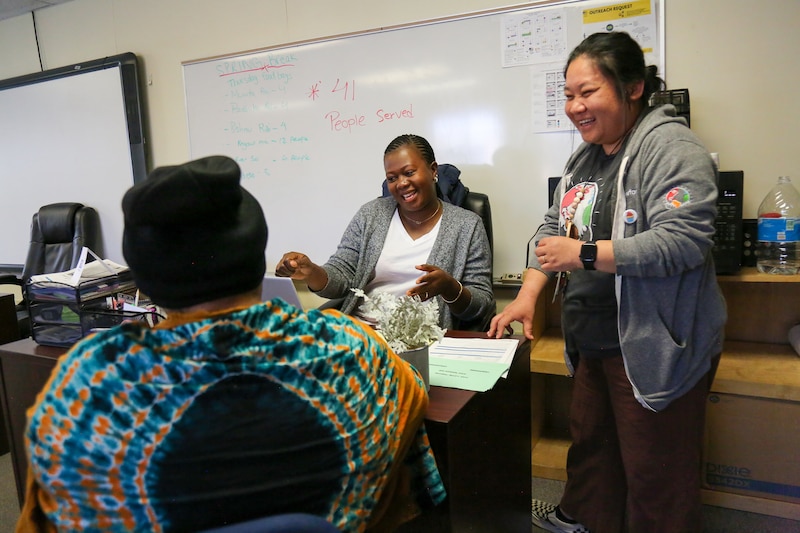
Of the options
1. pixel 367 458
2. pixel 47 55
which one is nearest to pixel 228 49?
pixel 47 55

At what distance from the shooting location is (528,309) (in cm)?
147

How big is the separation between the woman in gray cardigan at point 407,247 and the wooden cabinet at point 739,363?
451 millimetres

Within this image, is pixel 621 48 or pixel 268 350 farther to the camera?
pixel 621 48

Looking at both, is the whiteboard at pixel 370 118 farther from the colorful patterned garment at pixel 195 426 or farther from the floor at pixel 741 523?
the colorful patterned garment at pixel 195 426

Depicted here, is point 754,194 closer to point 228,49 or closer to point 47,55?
point 228,49

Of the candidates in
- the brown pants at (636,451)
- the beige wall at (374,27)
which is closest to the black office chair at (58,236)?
the beige wall at (374,27)

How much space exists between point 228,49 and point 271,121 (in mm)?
474

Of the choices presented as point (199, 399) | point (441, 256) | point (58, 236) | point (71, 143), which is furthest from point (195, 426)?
point (71, 143)

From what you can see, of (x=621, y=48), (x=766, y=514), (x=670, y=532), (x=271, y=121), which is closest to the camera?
(x=621, y=48)

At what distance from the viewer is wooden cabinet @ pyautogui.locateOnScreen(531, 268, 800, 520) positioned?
1812mm

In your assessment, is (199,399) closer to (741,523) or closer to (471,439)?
(471,439)

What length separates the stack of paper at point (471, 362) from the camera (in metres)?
1.14

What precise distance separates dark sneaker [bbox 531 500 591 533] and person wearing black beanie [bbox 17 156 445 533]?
1.24 m

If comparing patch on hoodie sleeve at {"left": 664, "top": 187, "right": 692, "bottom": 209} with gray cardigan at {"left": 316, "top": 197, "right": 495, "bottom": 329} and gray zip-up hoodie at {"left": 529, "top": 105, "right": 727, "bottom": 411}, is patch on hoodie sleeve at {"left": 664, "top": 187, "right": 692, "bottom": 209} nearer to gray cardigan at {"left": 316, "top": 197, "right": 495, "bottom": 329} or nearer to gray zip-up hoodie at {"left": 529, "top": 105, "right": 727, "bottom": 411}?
gray zip-up hoodie at {"left": 529, "top": 105, "right": 727, "bottom": 411}
